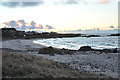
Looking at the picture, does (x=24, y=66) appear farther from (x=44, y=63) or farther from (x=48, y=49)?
(x=48, y=49)

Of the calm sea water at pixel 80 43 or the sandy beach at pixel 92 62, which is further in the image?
the calm sea water at pixel 80 43

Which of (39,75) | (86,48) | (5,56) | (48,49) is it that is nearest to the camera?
(39,75)

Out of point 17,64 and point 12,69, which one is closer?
point 12,69

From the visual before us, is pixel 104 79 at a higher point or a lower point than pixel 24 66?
lower

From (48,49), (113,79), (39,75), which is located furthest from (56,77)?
(48,49)

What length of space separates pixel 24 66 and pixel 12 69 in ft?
2.63

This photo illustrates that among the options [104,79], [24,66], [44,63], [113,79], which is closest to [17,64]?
[24,66]

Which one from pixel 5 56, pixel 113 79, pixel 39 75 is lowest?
pixel 113 79

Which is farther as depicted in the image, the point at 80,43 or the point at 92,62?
the point at 80,43

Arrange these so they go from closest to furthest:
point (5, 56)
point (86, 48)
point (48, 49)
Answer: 1. point (5, 56)
2. point (48, 49)
3. point (86, 48)

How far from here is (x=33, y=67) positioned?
9.62 meters

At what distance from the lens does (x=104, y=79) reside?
32.0 ft

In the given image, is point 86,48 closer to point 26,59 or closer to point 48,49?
point 48,49

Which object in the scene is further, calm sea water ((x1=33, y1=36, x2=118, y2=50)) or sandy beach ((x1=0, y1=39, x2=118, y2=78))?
calm sea water ((x1=33, y1=36, x2=118, y2=50))
